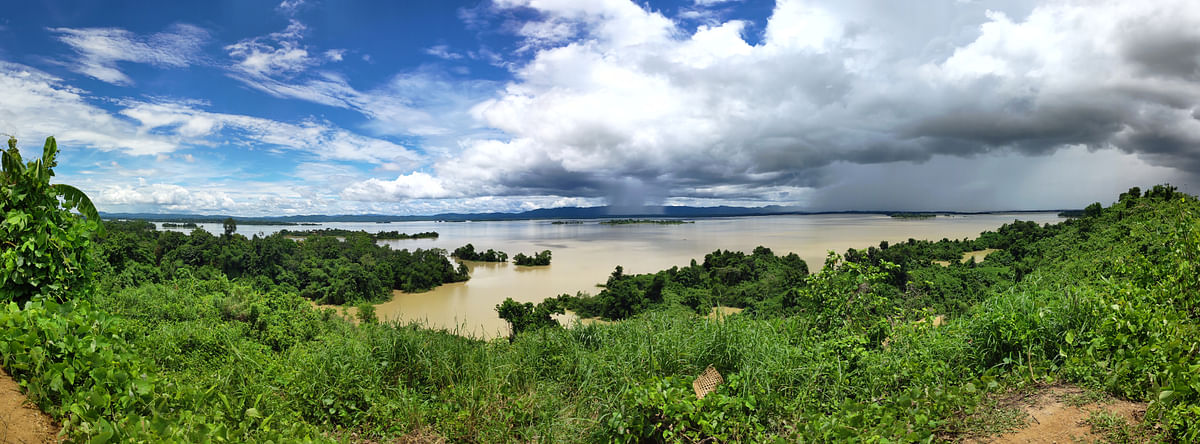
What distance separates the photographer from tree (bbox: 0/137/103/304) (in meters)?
3.37

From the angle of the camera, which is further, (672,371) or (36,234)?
(672,371)

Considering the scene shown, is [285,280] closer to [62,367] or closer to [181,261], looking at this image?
[181,261]

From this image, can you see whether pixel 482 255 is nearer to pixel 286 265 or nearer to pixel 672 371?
pixel 286 265

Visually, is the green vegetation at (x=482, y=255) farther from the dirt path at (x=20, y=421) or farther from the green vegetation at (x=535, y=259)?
the dirt path at (x=20, y=421)

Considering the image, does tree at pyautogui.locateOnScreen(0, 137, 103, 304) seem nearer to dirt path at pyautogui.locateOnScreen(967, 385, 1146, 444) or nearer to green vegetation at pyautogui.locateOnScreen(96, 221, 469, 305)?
dirt path at pyautogui.locateOnScreen(967, 385, 1146, 444)

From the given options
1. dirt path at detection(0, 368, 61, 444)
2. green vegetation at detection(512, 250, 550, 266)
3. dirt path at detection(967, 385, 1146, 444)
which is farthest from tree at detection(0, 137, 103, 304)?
green vegetation at detection(512, 250, 550, 266)

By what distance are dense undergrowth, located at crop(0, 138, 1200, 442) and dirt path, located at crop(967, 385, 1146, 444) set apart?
0.51 ft

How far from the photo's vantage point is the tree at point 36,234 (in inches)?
133

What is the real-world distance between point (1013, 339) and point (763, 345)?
2.04 meters

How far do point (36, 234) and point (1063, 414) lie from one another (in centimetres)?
721

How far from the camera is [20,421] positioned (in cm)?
197

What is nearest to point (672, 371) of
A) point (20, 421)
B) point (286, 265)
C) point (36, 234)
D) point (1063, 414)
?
point (1063, 414)

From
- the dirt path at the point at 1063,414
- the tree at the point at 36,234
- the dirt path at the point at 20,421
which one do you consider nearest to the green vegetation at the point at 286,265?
the tree at the point at 36,234

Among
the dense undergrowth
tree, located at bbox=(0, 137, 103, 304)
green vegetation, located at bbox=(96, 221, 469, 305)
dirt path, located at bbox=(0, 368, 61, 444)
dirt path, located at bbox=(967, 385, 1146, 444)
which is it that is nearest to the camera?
dirt path, located at bbox=(0, 368, 61, 444)
